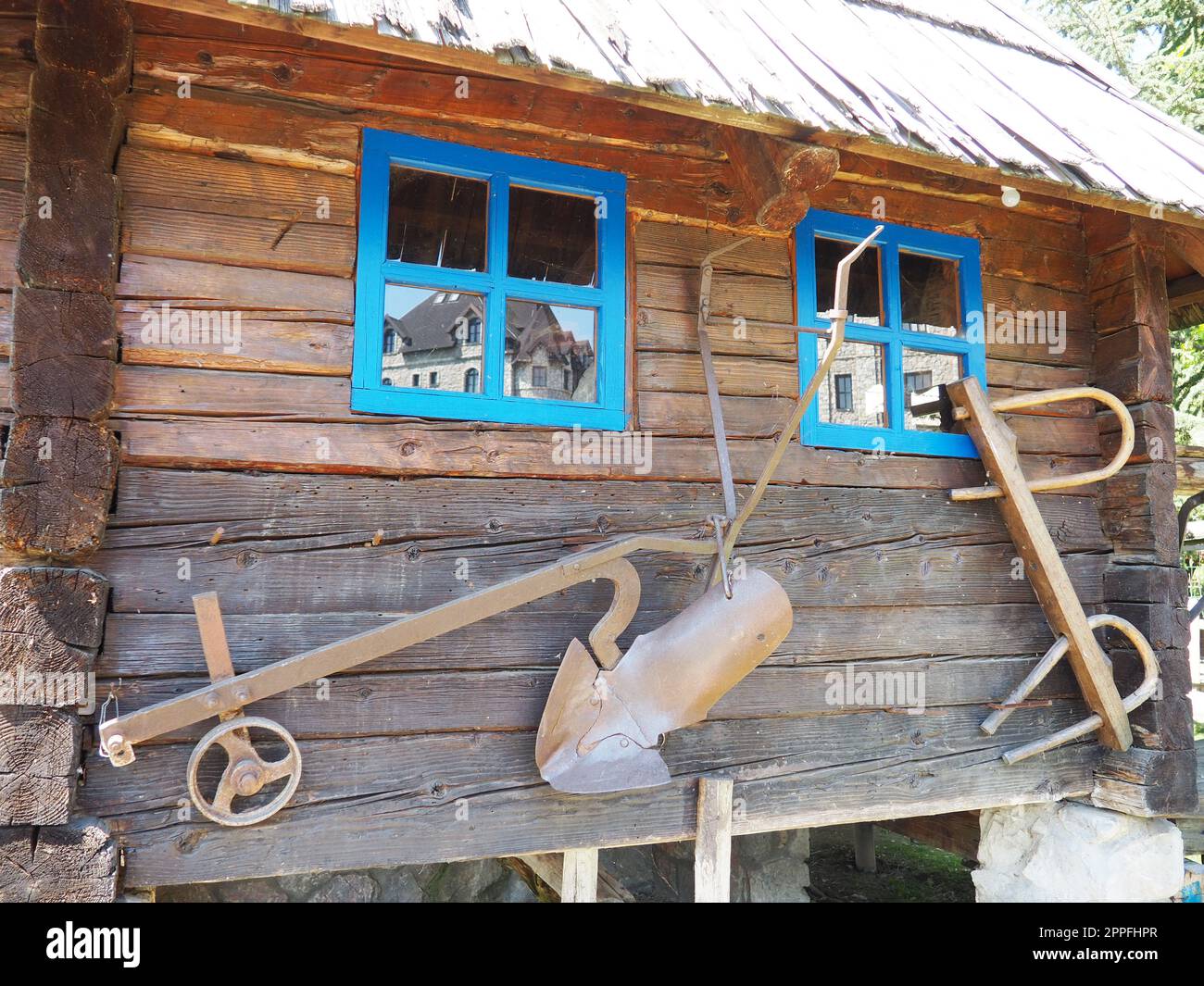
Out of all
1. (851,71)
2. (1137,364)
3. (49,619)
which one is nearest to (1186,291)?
(1137,364)

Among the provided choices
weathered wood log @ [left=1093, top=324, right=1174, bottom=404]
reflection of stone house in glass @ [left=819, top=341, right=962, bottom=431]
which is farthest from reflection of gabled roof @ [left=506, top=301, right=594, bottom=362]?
weathered wood log @ [left=1093, top=324, right=1174, bottom=404]

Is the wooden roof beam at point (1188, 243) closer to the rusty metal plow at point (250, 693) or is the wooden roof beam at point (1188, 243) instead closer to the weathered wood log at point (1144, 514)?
the weathered wood log at point (1144, 514)

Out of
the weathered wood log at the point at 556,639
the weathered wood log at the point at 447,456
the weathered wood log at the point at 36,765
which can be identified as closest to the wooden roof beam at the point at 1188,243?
the weathered wood log at the point at 447,456

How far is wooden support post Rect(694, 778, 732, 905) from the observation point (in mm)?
3186

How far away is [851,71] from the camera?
3191mm

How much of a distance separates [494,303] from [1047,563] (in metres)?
2.47

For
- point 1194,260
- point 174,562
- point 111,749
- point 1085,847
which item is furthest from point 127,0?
point 1085,847

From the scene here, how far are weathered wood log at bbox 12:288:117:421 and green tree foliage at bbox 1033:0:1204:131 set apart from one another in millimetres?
11625

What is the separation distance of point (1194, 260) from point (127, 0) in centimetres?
436

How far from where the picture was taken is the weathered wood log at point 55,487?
2.41 meters

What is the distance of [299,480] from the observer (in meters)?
2.84

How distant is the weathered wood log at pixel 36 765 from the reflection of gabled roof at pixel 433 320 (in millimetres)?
1494

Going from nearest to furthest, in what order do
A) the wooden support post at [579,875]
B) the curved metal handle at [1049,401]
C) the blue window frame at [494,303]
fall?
Answer: the blue window frame at [494,303] → the wooden support post at [579,875] → the curved metal handle at [1049,401]

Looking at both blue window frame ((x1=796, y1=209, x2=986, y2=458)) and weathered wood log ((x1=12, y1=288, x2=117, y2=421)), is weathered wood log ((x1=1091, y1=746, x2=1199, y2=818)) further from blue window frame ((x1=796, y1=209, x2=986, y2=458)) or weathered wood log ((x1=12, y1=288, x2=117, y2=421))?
weathered wood log ((x1=12, y1=288, x2=117, y2=421))
